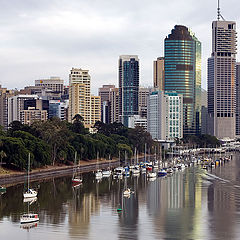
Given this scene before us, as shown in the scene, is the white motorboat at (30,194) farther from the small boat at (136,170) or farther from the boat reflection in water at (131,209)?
the small boat at (136,170)

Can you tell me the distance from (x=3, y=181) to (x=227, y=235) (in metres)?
71.3

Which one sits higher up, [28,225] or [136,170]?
[136,170]

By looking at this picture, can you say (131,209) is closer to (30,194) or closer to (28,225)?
(28,225)

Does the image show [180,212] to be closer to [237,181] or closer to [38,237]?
[38,237]

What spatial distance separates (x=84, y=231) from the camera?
3642 inches

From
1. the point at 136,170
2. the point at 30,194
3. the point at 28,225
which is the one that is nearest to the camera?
the point at 28,225

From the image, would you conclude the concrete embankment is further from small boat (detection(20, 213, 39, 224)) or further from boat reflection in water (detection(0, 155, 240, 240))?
small boat (detection(20, 213, 39, 224))

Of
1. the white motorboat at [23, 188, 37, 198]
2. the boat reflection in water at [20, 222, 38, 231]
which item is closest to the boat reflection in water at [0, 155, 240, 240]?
the boat reflection in water at [20, 222, 38, 231]

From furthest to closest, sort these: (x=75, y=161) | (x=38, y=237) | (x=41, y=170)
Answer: (x=75, y=161)
(x=41, y=170)
(x=38, y=237)

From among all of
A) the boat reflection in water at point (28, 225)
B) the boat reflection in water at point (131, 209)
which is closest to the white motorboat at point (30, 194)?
the boat reflection in water at point (131, 209)

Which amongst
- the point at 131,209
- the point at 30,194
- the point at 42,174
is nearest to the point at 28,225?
the point at 131,209

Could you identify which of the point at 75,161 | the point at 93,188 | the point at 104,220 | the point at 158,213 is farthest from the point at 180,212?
the point at 75,161

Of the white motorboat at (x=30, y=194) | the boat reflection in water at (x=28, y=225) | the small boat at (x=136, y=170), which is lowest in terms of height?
the boat reflection in water at (x=28, y=225)

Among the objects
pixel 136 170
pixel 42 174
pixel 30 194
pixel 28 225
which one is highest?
pixel 42 174
